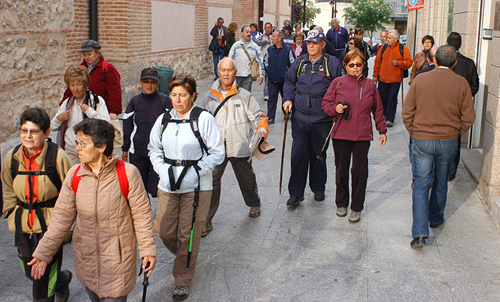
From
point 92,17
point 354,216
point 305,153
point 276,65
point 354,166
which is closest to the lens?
point 354,166

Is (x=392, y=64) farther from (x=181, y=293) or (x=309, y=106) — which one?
(x=181, y=293)

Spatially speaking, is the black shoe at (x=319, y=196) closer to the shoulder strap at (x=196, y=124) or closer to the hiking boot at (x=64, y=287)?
the shoulder strap at (x=196, y=124)

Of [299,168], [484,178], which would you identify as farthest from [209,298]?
[484,178]

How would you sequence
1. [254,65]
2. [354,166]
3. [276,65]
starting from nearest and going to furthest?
[354,166] → [276,65] → [254,65]

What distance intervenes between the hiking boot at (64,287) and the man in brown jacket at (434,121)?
10.3 feet

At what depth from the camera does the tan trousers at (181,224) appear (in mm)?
4672

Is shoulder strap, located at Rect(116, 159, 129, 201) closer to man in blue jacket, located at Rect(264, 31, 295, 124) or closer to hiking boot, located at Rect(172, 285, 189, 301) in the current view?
hiking boot, located at Rect(172, 285, 189, 301)

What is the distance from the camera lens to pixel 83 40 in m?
11.8

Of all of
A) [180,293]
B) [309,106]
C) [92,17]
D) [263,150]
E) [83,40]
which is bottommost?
[180,293]

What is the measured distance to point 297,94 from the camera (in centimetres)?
658

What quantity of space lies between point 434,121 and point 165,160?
256 centimetres

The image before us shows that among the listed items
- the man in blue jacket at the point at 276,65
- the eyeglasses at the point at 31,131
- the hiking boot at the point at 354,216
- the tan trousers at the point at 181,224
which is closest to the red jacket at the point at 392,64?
the man in blue jacket at the point at 276,65

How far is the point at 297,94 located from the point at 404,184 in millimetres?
2109

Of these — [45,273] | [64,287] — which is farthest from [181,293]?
[45,273]
